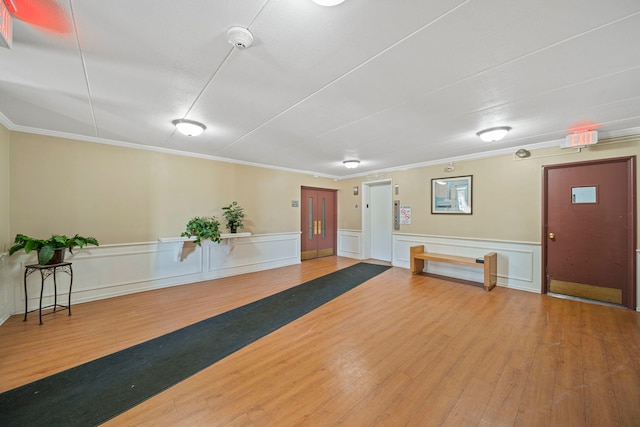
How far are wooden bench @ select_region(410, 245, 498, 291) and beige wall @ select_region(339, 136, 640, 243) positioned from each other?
0.46 metres

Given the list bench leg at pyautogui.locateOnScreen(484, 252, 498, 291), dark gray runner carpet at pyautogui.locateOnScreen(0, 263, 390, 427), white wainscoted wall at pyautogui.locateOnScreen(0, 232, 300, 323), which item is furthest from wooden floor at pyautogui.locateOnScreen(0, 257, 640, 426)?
bench leg at pyautogui.locateOnScreen(484, 252, 498, 291)

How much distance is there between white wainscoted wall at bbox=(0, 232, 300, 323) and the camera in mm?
3189

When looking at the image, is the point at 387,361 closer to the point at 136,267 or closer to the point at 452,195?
the point at 452,195

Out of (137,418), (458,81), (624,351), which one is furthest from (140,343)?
(624,351)

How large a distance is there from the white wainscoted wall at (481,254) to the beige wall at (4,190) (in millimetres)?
6588

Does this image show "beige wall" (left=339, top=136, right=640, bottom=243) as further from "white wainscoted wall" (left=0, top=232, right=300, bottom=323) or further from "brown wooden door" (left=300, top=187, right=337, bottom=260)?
"white wainscoted wall" (left=0, top=232, right=300, bottom=323)

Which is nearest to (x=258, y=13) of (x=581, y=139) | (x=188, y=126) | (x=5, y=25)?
(x=5, y=25)

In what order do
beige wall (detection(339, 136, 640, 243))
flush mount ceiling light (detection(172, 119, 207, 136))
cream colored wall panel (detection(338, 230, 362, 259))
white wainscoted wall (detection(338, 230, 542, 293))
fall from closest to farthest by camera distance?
flush mount ceiling light (detection(172, 119, 207, 136))
beige wall (detection(339, 136, 640, 243))
white wainscoted wall (detection(338, 230, 542, 293))
cream colored wall panel (detection(338, 230, 362, 259))

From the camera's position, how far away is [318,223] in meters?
7.15

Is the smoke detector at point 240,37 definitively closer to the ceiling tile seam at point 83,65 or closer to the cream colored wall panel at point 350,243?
the ceiling tile seam at point 83,65

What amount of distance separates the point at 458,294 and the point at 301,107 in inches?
150

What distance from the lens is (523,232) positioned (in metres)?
4.18

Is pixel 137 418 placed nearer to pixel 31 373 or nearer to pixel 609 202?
pixel 31 373

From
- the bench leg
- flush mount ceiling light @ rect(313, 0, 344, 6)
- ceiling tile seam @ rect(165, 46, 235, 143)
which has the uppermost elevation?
ceiling tile seam @ rect(165, 46, 235, 143)
